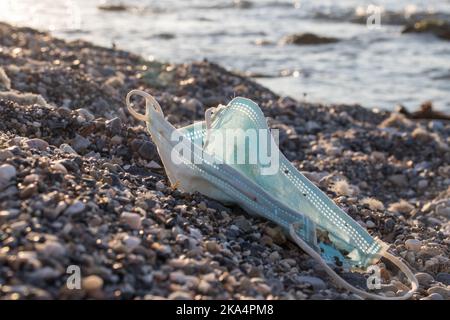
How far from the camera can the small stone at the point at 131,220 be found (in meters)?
3.19

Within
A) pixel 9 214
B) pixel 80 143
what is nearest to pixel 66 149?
pixel 80 143

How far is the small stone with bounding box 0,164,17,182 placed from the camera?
3.20 m

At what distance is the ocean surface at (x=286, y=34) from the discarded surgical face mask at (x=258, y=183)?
6824mm

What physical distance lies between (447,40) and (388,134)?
384 inches

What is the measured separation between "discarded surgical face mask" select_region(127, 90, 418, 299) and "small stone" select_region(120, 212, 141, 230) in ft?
2.50

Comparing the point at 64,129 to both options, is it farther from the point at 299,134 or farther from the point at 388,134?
the point at 388,134

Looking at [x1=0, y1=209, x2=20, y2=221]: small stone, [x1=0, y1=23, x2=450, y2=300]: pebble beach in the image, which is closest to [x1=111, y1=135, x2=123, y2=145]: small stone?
[x1=0, y1=23, x2=450, y2=300]: pebble beach

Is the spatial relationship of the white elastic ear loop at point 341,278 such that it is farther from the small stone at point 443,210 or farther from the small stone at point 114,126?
the small stone at point 443,210

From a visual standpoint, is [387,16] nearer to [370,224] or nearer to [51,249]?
[370,224]

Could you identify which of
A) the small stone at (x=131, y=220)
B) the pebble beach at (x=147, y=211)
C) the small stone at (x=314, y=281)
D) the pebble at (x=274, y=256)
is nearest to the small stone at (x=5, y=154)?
the pebble beach at (x=147, y=211)
